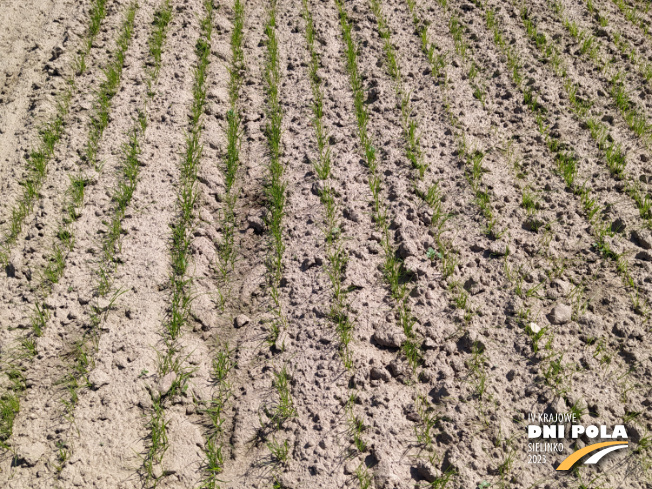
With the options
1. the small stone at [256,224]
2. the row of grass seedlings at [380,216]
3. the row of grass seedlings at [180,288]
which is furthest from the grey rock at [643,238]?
the row of grass seedlings at [180,288]

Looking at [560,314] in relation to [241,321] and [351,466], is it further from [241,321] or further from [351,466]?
[241,321]

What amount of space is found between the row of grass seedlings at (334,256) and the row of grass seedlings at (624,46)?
2.97 meters

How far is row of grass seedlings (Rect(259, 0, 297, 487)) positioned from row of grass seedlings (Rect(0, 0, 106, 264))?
1.78 m

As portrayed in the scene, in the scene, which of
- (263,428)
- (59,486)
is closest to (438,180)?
(263,428)

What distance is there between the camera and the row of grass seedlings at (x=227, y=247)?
9.41 feet

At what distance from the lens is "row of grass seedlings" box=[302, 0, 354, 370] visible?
3.29m

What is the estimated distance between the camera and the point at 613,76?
4695 mm

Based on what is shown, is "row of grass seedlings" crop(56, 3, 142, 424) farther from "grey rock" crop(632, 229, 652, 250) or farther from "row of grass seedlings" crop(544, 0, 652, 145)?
"row of grass seedlings" crop(544, 0, 652, 145)

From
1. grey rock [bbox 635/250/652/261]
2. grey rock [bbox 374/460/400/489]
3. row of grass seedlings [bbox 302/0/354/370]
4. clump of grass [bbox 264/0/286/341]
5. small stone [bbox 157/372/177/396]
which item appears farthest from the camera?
clump of grass [bbox 264/0/286/341]

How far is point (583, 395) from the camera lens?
114 inches

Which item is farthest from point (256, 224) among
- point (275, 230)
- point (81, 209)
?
point (81, 209)

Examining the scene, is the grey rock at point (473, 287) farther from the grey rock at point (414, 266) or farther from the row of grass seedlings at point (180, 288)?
the row of grass seedlings at point (180, 288)

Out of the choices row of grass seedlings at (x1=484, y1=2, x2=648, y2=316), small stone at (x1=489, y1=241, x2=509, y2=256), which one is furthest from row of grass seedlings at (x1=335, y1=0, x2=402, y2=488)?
row of grass seedlings at (x1=484, y1=2, x2=648, y2=316)

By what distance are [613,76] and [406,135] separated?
2087 mm
